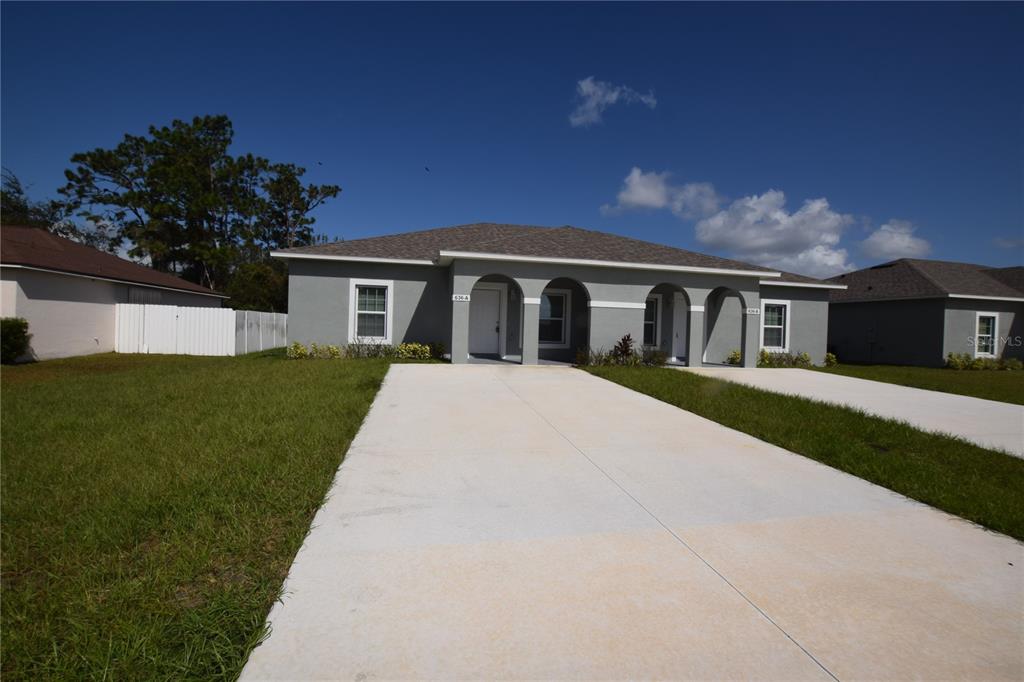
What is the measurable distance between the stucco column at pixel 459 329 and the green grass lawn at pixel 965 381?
1153cm

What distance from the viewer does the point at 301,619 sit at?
257 centimetres

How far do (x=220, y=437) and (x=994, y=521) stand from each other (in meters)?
7.34

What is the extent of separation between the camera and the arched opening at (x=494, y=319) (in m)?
16.8

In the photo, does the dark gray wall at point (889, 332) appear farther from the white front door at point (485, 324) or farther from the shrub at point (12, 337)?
the shrub at point (12, 337)

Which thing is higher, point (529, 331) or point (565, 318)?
point (565, 318)

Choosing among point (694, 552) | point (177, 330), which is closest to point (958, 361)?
point (694, 552)

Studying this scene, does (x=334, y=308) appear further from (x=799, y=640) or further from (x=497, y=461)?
(x=799, y=640)

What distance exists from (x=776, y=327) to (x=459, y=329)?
1214 centimetres

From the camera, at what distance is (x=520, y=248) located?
14.9 metres

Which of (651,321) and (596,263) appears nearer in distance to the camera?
(596,263)

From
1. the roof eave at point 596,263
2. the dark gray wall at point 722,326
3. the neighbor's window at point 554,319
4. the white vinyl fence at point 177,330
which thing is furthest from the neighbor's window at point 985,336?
the white vinyl fence at point 177,330

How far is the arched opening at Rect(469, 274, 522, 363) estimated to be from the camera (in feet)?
55.2

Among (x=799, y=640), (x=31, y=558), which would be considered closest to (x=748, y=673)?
(x=799, y=640)

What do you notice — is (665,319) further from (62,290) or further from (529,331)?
(62,290)
